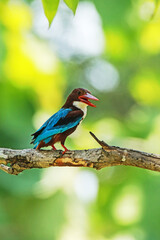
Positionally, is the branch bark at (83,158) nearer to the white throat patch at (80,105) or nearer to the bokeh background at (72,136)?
the white throat patch at (80,105)

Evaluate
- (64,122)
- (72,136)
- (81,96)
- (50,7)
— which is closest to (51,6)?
(50,7)

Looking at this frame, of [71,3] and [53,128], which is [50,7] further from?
[53,128]

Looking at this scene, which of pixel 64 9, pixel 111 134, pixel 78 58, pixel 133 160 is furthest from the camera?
pixel 78 58

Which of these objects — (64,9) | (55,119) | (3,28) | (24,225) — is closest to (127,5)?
(3,28)

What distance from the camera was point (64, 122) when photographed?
2.62 m

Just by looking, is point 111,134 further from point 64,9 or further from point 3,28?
point 64,9

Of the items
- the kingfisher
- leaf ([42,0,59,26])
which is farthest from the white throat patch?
leaf ([42,0,59,26])

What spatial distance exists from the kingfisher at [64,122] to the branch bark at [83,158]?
69mm

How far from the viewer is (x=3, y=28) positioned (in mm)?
6594

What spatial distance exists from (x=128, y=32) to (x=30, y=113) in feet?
7.28

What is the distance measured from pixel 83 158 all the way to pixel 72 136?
10.6ft

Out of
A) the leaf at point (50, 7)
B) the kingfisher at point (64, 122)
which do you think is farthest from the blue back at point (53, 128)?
the leaf at point (50, 7)

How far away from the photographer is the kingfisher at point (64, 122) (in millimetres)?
2574

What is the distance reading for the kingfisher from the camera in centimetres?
257
